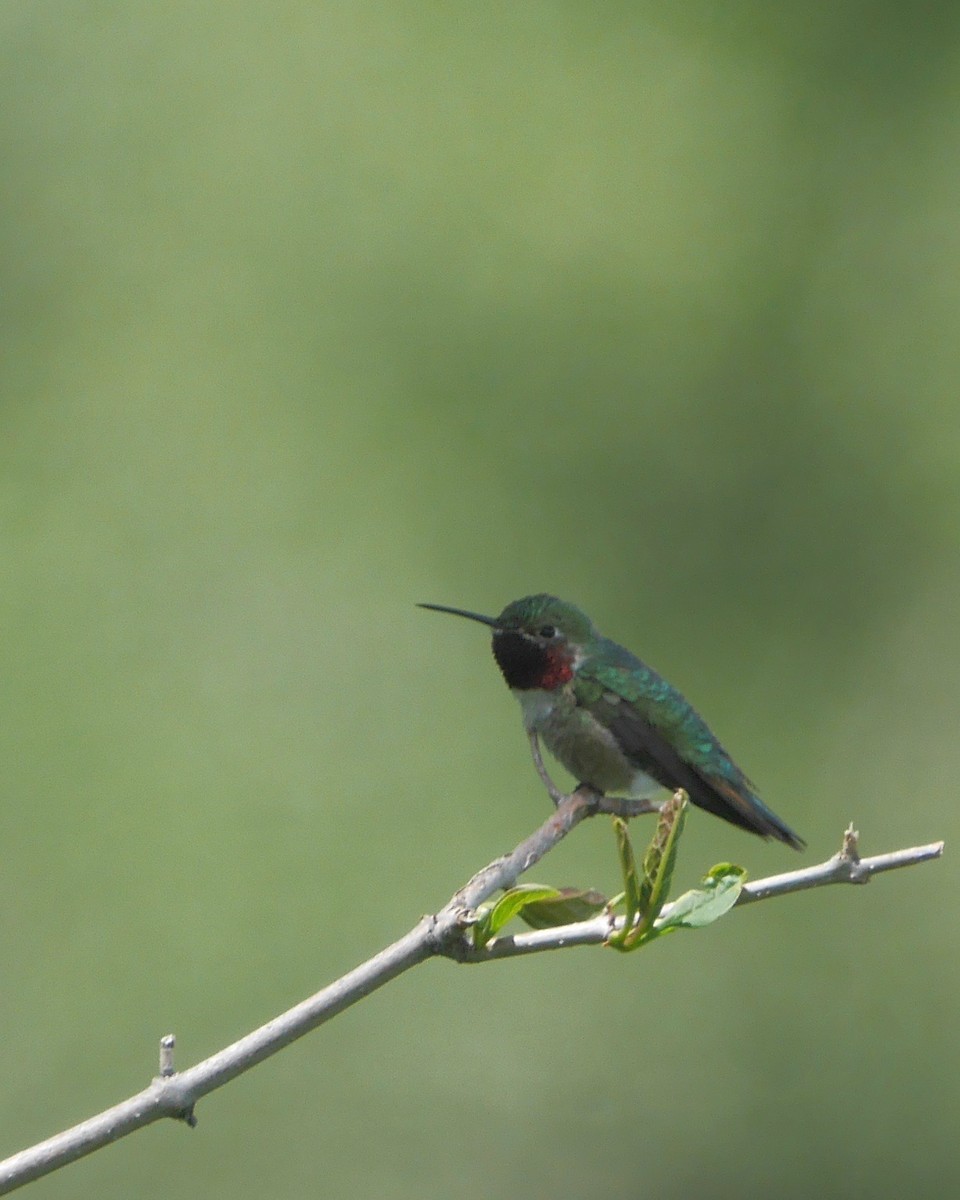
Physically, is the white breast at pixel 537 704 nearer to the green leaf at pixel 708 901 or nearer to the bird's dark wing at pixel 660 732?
the bird's dark wing at pixel 660 732

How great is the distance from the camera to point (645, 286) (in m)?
8.28

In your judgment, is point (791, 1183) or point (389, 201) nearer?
point (791, 1183)

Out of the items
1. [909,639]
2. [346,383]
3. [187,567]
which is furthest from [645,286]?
[187,567]

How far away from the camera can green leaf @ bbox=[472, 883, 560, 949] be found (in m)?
1.18

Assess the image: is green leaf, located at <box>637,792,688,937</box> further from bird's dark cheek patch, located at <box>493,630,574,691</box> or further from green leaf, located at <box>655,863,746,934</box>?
bird's dark cheek patch, located at <box>493,630,574,691</box>

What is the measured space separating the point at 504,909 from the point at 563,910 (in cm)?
10

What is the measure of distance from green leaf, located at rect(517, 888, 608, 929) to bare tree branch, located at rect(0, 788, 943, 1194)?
4 cm

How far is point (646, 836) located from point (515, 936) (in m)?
4.71

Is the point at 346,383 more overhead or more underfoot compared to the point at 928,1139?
more overhead

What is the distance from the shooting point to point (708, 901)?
1.21 meters

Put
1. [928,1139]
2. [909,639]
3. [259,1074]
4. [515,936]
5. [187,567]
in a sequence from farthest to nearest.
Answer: [909,639], [187,567], [928,1139], [259,1074], [515,936]

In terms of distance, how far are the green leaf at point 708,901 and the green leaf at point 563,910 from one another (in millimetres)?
109

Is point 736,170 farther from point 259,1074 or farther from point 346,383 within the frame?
point 259,1074

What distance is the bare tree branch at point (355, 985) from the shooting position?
972 millimetres
